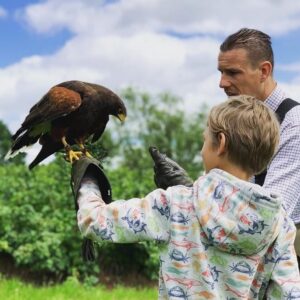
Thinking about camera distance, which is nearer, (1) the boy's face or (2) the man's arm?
(1) the boy's face

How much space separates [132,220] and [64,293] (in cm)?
544

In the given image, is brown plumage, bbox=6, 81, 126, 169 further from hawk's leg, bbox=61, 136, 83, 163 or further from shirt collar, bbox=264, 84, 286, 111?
shirt collar, bbox=264, 84, 286, 111

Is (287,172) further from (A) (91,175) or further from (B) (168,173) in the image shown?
(A) (91,175)

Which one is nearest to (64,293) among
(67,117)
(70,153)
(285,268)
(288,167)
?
(67,117)

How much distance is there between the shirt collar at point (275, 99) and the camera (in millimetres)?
3395

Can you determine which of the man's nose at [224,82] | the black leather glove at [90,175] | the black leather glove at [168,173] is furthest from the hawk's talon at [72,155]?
the black leather glove at [90,175]

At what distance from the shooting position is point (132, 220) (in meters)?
2.30

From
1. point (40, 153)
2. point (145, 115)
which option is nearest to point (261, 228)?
point (40, 153)

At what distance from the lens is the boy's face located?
91.8 inches

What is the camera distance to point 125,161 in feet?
137

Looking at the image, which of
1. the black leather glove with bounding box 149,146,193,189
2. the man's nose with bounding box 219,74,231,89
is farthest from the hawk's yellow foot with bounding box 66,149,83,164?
the man's nose with bounding box 219,74,231,89

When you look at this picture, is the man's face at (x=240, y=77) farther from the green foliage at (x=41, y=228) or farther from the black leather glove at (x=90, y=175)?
the green foliage at (x=41, y=228)

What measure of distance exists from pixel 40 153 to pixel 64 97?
0.38 meters

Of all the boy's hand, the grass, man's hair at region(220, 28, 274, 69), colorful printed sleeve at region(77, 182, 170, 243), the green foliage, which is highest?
man's hair at region(220, 28, 274, 69)
